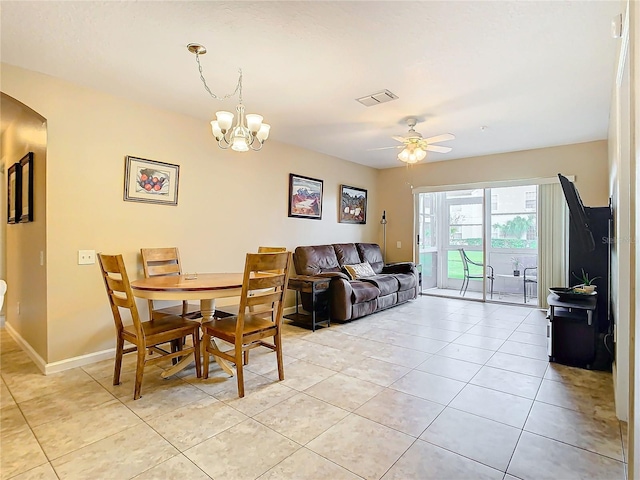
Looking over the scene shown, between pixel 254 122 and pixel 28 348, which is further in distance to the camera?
pixel 28 348

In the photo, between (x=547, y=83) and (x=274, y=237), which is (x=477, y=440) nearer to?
(x=547, y=83)

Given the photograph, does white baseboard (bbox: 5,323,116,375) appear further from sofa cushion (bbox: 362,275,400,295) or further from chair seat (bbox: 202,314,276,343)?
sofa cushion (bbox: 362,275,400,295)

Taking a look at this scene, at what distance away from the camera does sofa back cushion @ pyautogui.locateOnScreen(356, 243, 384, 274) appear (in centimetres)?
613

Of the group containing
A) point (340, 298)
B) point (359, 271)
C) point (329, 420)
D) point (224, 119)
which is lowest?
point (329, 420)

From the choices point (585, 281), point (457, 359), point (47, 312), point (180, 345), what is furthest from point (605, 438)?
point (47, 312)

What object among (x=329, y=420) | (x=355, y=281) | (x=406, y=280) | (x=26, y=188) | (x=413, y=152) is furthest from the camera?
(x=406, y=280)

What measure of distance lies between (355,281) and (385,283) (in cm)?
51

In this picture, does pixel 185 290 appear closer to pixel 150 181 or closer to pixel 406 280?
pixel 150 181

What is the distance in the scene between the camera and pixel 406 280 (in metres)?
5.61

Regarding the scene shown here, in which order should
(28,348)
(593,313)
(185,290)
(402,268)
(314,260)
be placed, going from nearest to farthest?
(185,290) < (593,313) < (28,348) < (314,260) < (402,268)

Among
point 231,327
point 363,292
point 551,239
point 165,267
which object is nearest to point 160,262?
point 165,267

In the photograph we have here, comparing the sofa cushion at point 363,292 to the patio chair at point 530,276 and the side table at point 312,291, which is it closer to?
the side table at point 312,291

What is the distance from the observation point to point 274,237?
16.0 feet

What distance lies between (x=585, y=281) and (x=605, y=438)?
190 cm
